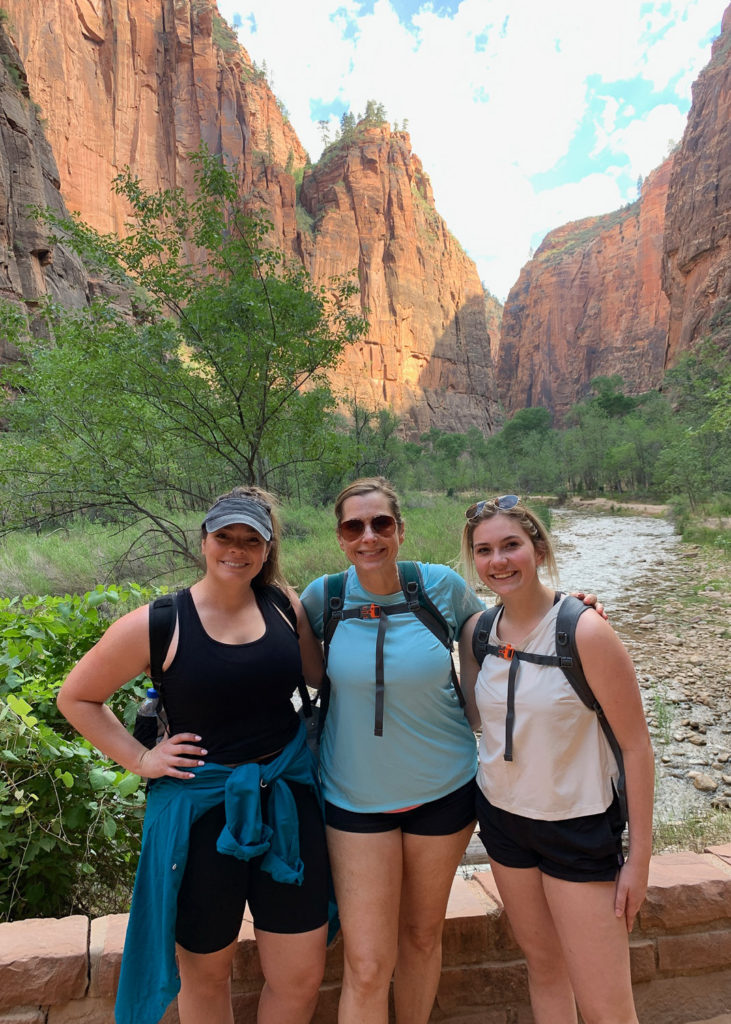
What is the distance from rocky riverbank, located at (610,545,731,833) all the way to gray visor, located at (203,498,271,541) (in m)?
3.87

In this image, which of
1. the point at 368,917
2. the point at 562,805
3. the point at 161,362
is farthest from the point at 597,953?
the point at 161,362

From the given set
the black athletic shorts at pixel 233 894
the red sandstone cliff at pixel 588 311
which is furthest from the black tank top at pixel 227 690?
the red sandstone cliff at pixel 588 311

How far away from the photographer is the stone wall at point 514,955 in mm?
1704

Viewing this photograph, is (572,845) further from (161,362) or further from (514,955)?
(161,362)

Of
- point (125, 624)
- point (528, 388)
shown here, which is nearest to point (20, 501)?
point (125, 624)

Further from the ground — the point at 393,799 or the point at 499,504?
the point at 499,504

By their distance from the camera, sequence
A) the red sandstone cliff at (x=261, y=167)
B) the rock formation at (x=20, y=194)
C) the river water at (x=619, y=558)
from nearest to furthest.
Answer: the river water at (x=619, y=558) < the rock formation at (x=20, y=194) < the red sandstone cliff at (x=261, y=167)

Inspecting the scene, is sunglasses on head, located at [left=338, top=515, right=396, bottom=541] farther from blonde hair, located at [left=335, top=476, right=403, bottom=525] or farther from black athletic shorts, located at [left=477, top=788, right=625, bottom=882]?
black athletic shorts, located at [left=477, top=788, right=625, bottom=882]

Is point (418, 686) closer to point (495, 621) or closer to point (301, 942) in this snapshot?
point (495, 621)

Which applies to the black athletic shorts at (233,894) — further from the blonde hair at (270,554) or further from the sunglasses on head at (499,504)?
the sunglasses on head at (499,504)

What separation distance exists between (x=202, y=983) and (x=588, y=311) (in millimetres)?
93773

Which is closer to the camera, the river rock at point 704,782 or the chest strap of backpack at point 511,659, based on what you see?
the chest strap of backpack at point 511,659

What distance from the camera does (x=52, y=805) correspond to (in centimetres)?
187

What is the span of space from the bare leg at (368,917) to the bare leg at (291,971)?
0.08 m
